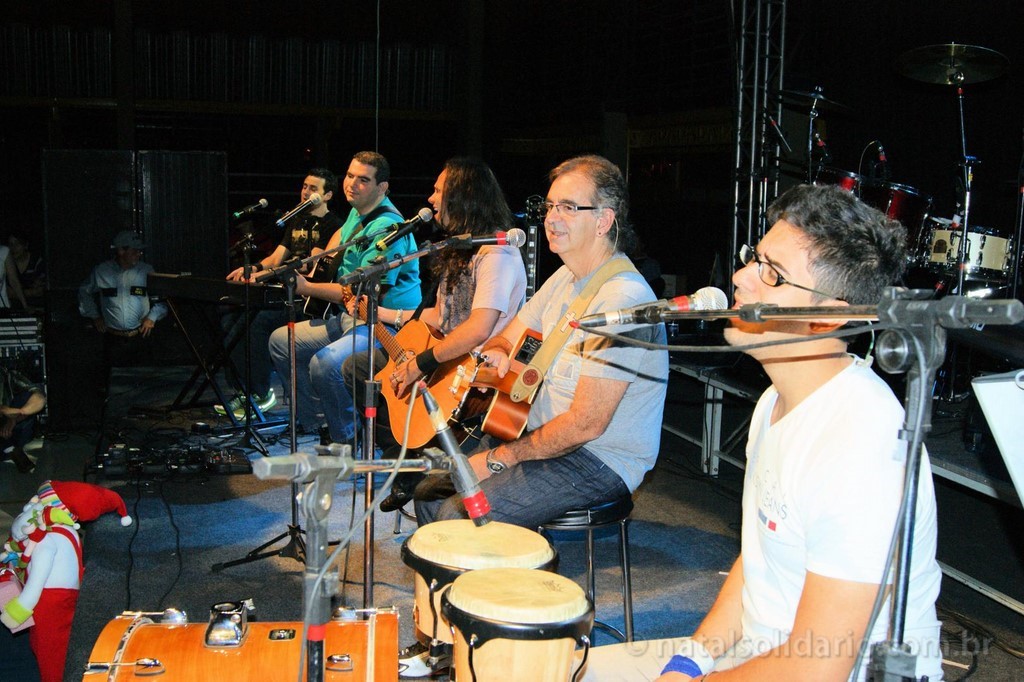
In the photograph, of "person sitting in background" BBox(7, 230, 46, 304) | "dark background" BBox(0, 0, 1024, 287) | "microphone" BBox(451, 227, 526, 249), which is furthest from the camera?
"person sitting in background" BBox(7, 230, 46, 304)

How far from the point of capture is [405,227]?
3115mm

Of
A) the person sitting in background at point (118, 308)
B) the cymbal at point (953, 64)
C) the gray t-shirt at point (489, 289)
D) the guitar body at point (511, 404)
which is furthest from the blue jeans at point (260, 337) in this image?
the cymbal at point (953, 64)

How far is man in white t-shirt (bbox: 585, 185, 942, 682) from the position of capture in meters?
1.46

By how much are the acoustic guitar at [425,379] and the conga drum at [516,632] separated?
5.11ft

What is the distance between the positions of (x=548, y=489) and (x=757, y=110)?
3988mm

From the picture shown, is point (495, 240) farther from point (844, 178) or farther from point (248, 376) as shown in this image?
point (844, 178)

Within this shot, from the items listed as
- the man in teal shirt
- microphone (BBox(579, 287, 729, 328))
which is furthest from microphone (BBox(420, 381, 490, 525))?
the man in teal shirt

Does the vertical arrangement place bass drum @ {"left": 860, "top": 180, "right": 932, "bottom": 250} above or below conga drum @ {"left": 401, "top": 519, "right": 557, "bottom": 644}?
above

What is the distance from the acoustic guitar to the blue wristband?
66.5 inches

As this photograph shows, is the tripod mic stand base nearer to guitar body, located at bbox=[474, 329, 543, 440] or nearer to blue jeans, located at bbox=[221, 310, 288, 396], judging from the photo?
guitar body, located at bbox=[474, 329, 543, 440]

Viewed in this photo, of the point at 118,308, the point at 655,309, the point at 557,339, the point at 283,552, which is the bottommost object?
the point at 283,552

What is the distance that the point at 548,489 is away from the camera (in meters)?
2.71

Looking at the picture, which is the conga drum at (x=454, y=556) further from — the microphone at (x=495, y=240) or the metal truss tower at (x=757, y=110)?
the metal truss tower at (x=757, y=110)

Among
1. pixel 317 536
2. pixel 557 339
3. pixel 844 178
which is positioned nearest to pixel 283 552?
pixel 557 339
